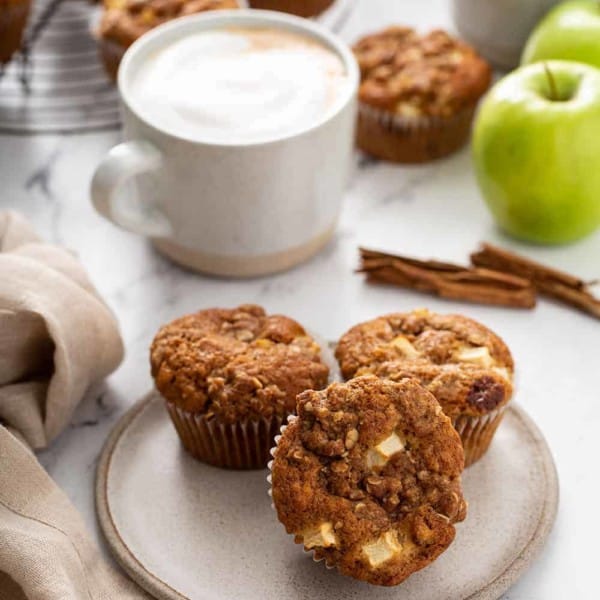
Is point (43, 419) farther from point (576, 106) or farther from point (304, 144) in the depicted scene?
point (576, 106)

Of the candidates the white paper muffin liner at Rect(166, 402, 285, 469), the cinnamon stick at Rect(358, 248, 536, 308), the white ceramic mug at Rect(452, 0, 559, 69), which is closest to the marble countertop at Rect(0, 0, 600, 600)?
the cinnamon stick at Rect(358, 248, 536, 308)

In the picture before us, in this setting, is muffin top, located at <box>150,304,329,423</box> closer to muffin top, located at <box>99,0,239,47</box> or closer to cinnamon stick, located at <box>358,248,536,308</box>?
cinnamon stick, located at <box>358,248,536,308</box>

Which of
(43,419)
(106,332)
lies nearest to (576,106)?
(106,332)

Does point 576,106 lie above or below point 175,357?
above

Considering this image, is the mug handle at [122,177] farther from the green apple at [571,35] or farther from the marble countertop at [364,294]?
the green apple at [571,35]

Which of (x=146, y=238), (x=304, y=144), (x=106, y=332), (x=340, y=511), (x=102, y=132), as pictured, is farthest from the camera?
(x=102, y=132)

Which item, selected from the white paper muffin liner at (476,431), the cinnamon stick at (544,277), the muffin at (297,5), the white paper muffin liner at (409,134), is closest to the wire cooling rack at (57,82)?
the muffin at (297,5)

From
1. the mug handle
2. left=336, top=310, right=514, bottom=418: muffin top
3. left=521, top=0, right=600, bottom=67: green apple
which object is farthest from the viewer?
left=521, top=0, right=600, bottom=67: green apple
